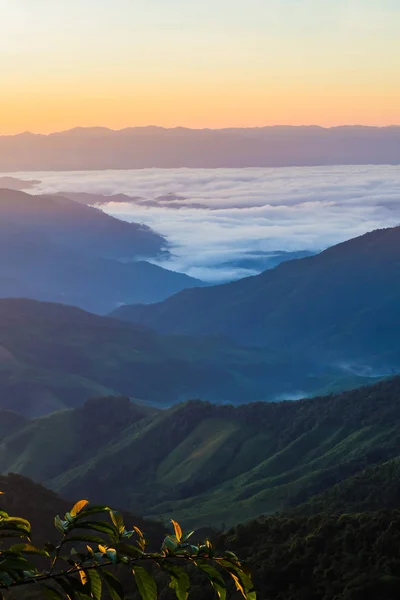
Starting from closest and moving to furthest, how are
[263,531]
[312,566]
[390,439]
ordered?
[312,566] < [263,531] < [390,439]

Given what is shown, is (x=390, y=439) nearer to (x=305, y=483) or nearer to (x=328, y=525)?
(x=305, y=483)

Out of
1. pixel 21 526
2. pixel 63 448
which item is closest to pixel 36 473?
pixel 63 448

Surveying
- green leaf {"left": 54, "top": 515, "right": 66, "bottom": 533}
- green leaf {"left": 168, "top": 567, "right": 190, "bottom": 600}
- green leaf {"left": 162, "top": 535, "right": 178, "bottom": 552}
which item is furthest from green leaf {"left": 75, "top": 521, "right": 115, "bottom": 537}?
green leaf {"left": 168, "top": 567, "right": 190, "bottom": 600}

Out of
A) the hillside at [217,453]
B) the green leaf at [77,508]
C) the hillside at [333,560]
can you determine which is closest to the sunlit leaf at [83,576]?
the green leaf at [77,508]

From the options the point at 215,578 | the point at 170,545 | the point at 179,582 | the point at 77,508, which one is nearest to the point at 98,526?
the point at 77,508

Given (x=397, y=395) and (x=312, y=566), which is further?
(x=397, y=395)

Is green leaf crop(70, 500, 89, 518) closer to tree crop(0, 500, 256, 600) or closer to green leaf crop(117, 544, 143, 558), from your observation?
tree crop(0, 500, 256, 600)
